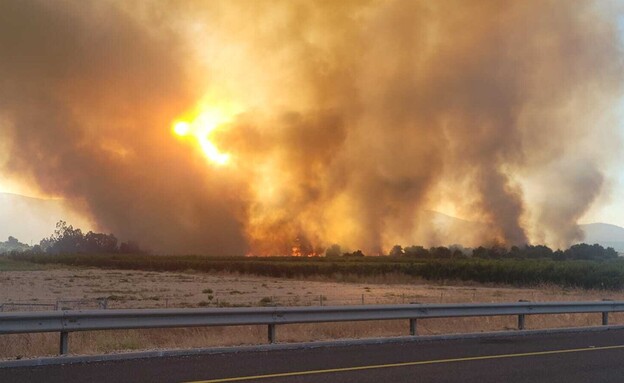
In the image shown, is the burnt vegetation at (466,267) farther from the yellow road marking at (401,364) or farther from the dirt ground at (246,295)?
the yellow road marking at (401,364)

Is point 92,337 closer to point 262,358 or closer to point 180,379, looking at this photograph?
point 262,358

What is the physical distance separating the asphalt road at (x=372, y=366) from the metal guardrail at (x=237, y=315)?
24.8 inches

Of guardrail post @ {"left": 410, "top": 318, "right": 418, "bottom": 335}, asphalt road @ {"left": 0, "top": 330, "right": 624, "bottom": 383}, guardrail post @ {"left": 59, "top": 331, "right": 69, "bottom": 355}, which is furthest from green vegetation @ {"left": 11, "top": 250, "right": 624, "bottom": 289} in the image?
guardrail post @ {"left": 59, "top": 331, "right": 69, "bottom": 355}

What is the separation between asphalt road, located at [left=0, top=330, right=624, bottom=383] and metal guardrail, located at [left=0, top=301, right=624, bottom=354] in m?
0.63

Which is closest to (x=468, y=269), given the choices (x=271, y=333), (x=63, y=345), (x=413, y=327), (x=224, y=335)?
(x=413, y=327)

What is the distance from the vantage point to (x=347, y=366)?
948 cm

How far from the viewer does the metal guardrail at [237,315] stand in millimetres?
9359

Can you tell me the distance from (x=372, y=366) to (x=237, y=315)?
9.24 ft

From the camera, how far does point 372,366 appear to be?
952cm

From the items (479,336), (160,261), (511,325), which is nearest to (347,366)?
(479,336)

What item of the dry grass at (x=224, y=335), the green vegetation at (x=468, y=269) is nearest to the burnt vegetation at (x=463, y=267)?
the green vegetation at (x=468, y=269)

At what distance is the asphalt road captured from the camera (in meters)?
8.38

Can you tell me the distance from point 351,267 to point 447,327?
55.4 meters

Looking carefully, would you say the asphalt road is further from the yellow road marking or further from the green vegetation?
the green vegetation
